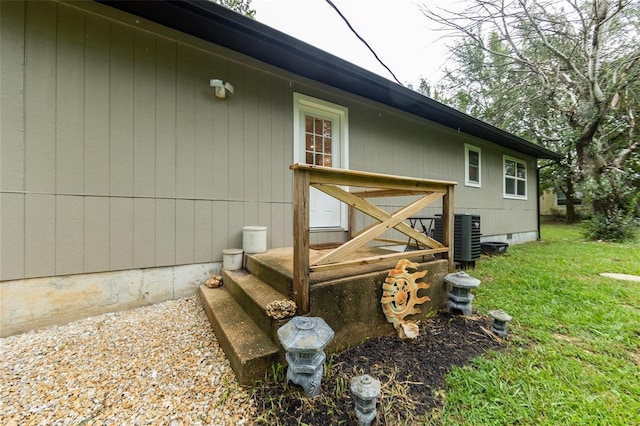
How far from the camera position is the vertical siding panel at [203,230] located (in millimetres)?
2934

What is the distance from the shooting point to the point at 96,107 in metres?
2.45

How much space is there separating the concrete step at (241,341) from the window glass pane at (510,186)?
340 inches

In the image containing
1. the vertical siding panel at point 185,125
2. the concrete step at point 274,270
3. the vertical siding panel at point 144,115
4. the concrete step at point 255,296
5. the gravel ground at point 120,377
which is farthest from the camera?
the vertical siding panel at point 185,125

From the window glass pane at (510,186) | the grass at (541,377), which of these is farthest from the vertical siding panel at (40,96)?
the window glass pane at (510,186)

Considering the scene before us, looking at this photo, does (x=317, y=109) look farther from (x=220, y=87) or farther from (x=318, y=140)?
(x=220, y=87)

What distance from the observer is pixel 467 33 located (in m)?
6.37

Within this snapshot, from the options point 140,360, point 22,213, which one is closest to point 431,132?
point 140,360

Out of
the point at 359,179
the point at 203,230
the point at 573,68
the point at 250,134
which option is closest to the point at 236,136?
the point at 250,134

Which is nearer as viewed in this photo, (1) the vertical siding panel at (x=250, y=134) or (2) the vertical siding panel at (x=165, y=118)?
(2) the vertical siding panel at (x=165, y=118)

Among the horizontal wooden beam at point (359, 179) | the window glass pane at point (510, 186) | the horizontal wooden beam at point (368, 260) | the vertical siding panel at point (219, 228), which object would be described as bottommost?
the horizontal wooden beam at point (368, 260)

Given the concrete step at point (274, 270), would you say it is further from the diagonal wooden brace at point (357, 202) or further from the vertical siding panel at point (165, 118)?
the vertical siding panel at point (165, 118)

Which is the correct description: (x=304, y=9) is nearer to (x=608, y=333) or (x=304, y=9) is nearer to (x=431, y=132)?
(x=431, y=132)

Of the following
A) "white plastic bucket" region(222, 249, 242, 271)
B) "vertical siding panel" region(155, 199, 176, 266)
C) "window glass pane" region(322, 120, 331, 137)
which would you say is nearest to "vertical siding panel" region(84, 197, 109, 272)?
"vertical siding panel" region(155, 199, 176, 266)

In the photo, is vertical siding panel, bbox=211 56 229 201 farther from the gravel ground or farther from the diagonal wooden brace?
the diagonal wooden brace
